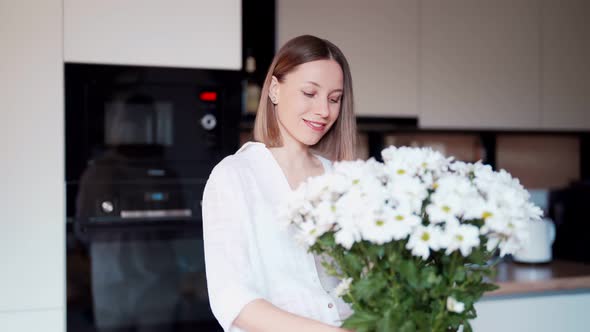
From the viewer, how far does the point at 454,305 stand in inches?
28.8

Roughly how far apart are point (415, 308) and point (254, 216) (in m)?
0.40

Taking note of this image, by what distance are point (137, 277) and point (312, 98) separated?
0.79m

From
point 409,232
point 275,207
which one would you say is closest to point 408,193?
point 409,232

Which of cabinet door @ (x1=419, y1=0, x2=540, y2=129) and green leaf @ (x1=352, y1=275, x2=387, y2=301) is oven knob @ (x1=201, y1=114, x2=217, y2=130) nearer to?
green leaf @ (x1=352, y1=275, x2=387, y2=301)

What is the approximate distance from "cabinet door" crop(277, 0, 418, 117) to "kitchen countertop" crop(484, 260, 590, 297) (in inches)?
36.8

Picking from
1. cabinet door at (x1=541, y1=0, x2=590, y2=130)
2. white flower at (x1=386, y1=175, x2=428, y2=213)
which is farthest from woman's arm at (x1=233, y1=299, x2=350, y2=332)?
cabinet door at (x1=541, y1=0, x2=590, y2=130)

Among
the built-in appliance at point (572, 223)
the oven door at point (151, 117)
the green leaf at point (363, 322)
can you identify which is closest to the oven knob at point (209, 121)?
the oven door at point (151, 117)

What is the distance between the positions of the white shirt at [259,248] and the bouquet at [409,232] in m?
0.24

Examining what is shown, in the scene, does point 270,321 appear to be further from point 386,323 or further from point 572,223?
point 572,223

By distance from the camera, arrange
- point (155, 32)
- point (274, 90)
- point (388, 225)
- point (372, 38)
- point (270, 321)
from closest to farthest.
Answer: point (388, 225)
point (270, 321)
point (274, 90)
point (155, 32)
point (372, 38)

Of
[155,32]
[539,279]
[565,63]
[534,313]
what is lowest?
[534,313]

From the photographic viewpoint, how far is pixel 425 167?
0.78 metres

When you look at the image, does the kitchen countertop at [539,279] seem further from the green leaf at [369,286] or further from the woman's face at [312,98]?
the green leaf at [369,286]

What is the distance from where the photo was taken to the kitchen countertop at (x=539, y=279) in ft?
6.19
